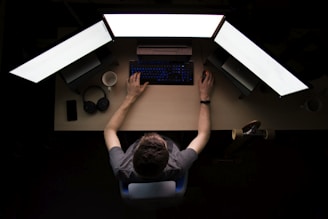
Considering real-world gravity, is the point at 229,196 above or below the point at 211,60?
below

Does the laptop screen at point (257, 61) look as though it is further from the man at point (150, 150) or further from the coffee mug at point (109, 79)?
the coffee mug at point (109, 79)

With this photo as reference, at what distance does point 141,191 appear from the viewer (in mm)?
1481

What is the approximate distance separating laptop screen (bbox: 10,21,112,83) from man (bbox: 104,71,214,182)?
297 millimetres

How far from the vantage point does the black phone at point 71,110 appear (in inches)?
70.0

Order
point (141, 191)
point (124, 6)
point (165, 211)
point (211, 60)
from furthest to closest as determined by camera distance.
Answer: point (165, 211) < point (211, 60) < point (141, 191) < point (124, 6)

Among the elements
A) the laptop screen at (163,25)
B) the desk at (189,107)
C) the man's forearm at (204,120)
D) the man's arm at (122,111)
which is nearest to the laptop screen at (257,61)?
the laptop screen at (163,25)

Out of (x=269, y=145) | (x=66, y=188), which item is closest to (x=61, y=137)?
(x=66, y=188)

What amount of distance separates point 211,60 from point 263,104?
0.39 metres

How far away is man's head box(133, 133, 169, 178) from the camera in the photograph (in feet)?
4.70

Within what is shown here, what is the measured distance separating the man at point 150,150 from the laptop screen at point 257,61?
0.76ft

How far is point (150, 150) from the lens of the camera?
1.45 meters

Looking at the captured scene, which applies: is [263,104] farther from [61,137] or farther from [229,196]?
[61,137]

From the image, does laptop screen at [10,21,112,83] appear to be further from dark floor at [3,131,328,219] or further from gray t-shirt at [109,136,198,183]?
dark floor at [3,131,328,219]

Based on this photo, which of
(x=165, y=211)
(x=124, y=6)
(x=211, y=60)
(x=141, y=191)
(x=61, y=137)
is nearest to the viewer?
(x=124, y=6)
